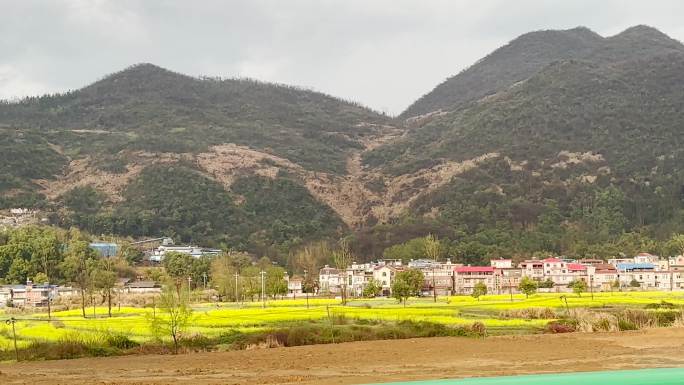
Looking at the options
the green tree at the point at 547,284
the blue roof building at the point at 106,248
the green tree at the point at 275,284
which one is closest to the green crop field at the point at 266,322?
the green tree at the point at 275,284

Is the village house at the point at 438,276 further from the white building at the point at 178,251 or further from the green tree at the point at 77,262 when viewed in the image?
the green tree at the point at 77,262

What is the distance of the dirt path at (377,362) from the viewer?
30344 millimetres

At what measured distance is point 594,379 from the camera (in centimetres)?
2648

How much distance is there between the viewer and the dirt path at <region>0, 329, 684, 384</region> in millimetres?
30344

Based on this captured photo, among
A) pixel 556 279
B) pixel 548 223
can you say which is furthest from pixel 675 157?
pixel 556 279

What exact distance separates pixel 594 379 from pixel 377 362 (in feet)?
32.4

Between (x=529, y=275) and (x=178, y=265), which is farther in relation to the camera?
(x=178, y=265)

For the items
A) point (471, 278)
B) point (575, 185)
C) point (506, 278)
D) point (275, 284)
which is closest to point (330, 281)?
point (471, 278)

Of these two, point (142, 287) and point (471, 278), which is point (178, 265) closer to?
point (142, 287)

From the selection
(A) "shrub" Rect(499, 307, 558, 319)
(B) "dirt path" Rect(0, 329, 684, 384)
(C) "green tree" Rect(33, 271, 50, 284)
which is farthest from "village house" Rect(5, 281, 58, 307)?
(B) "dirt path" Rect(0, 329, 684, 384)

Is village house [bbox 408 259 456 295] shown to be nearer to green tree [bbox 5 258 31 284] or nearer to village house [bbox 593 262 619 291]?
village house [bbox 593 262 619 291]

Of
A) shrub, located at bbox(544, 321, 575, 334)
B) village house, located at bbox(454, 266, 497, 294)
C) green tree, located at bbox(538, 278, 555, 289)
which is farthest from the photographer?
village house, located at bbox(454, 266, 497, 294)

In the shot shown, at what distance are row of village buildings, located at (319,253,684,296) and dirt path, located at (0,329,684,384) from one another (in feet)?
193

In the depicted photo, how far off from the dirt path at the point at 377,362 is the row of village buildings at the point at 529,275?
193 feet
